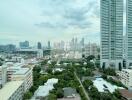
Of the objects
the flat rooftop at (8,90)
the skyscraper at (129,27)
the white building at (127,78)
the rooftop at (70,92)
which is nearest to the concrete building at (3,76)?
the flat rooftop at (8,90)

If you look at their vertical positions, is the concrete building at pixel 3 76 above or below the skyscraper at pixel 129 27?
below

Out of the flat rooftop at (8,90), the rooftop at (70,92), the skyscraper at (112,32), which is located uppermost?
the skyscraper at (112,32)

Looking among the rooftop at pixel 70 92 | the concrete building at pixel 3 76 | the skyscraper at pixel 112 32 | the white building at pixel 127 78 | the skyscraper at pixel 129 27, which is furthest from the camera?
the skyscraper at pixel 112 32

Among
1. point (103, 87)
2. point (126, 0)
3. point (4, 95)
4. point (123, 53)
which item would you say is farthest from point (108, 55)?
point (4, 95)

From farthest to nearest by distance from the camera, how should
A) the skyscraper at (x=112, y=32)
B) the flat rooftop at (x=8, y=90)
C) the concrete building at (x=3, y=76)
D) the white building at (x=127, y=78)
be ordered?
the skyscraper at (x=112, y=32) < the white building at (x=127, y=78) < the concrete building at (x=3, y=76) < the flat rooftop at (x=8, y=90)

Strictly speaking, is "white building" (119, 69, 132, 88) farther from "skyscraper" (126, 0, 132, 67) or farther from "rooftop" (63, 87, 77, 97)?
"skyscraper" (126, 0, 132, 67)

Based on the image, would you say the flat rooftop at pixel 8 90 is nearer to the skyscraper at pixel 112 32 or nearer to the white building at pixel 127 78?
the white building at pixel 127 78

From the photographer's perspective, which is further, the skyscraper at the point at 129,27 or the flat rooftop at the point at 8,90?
the skyscraper at the point at 129,27

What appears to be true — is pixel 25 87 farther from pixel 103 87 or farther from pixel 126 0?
pixel 126 0
